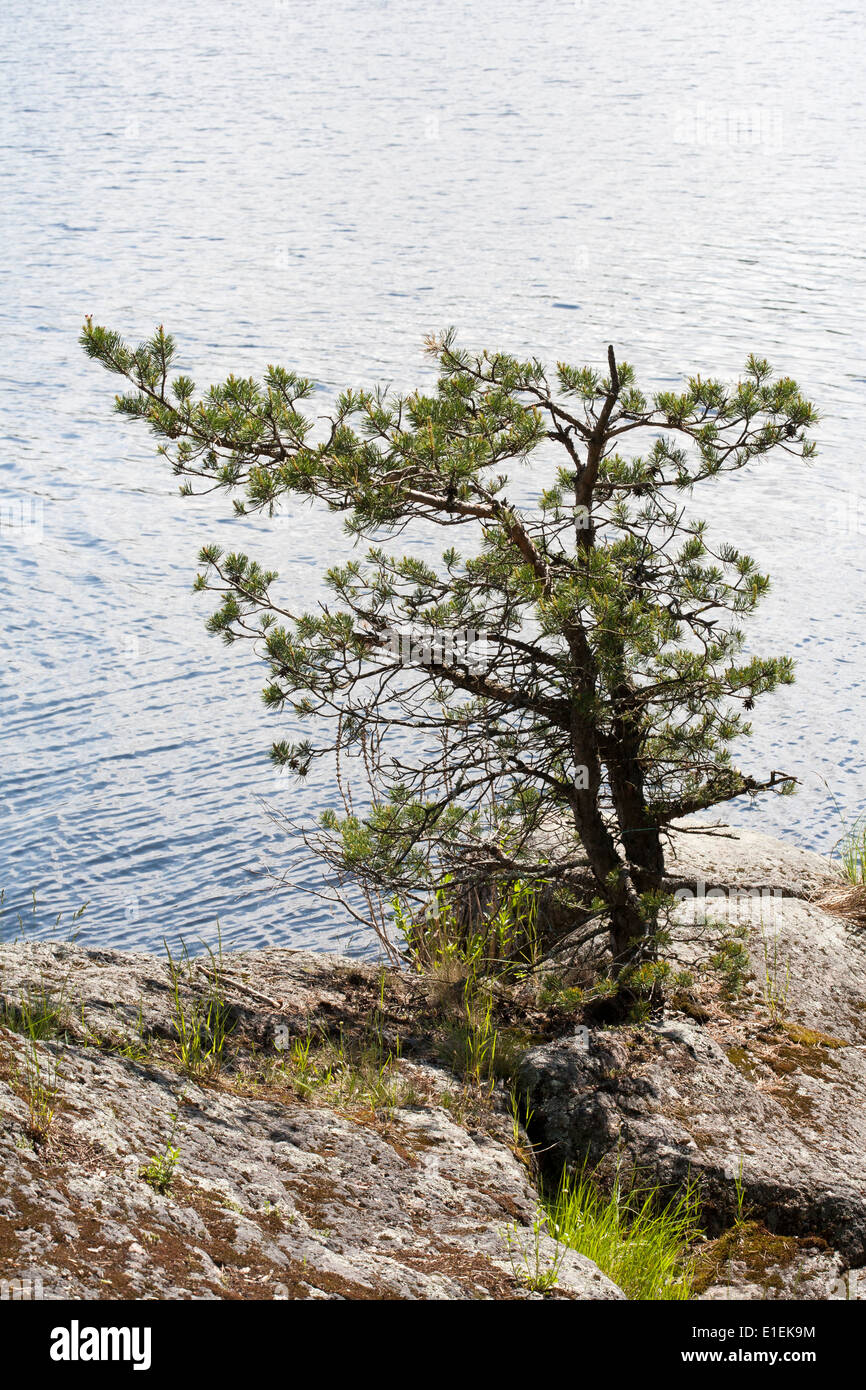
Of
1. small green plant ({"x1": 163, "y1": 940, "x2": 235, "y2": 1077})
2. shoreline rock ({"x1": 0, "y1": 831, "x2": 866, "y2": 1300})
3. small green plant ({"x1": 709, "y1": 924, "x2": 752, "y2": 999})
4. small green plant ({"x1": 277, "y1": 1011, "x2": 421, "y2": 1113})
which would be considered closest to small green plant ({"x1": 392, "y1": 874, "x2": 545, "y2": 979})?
shoreline rock ({"x1": 0, "y1": 831, "x2": 866, "y2": 1300})

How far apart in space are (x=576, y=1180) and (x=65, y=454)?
946cm

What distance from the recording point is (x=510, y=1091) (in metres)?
3.91

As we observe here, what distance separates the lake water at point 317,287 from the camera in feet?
23.5

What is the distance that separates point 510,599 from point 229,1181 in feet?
6.67

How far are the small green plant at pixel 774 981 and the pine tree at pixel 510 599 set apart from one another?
0.70 meters

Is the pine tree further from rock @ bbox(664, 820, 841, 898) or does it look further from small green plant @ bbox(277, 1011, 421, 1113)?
rock @ bbox(664, 820, 841, 898)

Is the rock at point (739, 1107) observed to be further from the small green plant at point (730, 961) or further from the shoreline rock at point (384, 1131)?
the small green plant at point (730, 961)

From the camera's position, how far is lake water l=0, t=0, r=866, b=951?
7.16 meters

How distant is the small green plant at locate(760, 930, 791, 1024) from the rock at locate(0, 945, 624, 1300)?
1570mm

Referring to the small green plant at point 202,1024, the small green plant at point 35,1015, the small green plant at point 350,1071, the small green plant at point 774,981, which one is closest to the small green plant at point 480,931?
the small green plant at point 350,1071
